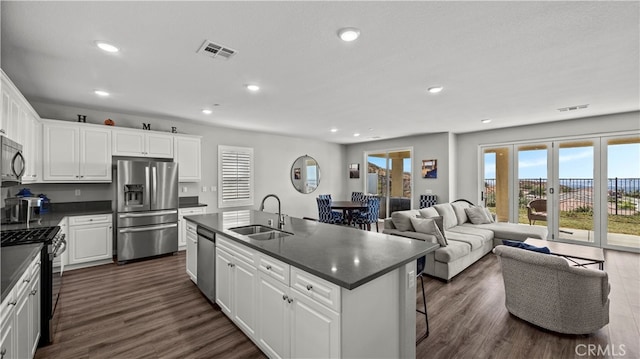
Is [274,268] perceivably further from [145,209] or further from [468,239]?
[145,209]

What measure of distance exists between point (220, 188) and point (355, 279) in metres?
5.22

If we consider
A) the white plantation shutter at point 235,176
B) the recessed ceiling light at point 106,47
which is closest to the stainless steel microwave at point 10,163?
the recessed ceiling light at point 106,47

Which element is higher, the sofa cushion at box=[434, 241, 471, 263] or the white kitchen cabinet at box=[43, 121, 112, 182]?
the white kitchen cabinet at box=[43, 121, 112, 182]

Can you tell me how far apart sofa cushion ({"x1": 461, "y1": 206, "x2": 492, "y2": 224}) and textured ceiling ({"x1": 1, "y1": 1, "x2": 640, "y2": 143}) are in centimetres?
208

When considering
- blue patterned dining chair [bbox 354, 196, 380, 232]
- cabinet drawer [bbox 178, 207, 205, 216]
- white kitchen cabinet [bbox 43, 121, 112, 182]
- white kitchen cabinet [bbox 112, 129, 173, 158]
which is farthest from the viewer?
blue patterned dining chair [bbox 354, 196, 380, 232]

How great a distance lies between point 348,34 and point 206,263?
106 inches

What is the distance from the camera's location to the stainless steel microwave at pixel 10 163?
219 centimetres

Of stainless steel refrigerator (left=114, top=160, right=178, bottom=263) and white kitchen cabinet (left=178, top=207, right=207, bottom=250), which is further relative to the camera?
white kitchen cabinet (left=178, top=207, right=207, bottom=250)

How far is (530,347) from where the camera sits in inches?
89.4

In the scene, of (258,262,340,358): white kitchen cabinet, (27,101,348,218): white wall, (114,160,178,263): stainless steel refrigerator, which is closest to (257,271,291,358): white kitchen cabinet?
(258,262,340,358): white kitchen cabinet

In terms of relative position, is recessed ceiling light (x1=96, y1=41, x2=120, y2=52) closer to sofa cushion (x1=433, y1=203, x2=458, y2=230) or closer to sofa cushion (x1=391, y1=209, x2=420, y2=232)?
sofa cushion (x1=391, y1=209, x2=420, y2=232)

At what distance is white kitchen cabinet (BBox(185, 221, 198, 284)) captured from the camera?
334 cm

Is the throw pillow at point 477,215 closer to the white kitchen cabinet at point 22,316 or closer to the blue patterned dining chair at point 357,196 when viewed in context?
the blue patterned dining chair at point 357,196

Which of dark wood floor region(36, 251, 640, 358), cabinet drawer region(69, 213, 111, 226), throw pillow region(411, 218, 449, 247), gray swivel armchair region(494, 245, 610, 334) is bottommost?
dark wood floor region(36, 251, 640, 358)
